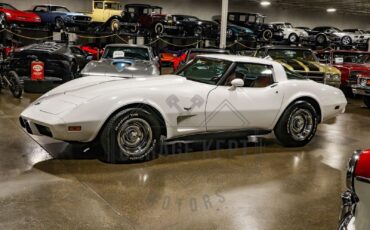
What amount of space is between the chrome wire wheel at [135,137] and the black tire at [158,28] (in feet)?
51.8

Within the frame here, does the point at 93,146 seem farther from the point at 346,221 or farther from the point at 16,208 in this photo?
the point at 346,221

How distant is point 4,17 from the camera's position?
1697 cm

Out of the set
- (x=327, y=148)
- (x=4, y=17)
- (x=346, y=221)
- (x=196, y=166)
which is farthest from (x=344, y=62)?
(x=4, y=17)

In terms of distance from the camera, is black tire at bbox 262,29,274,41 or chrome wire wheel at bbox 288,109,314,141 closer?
chrome wire wheel at bbox 288,109,314,141

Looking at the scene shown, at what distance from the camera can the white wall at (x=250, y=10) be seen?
24.2 metres

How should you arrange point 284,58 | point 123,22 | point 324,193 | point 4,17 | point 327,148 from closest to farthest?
point 324,193 → point 327,148 → point 284,58 → point 4,17 → point 123,22

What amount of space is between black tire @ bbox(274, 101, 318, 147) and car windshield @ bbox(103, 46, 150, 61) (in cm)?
498

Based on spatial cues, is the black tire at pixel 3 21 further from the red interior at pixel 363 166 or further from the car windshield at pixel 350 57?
the red interior at pixel 363 166

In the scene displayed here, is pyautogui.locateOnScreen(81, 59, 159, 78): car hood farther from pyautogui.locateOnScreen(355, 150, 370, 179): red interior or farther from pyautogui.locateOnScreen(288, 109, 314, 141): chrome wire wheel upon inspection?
pyautogui.locateOnScreen(355, 150, 370, 179): red interior

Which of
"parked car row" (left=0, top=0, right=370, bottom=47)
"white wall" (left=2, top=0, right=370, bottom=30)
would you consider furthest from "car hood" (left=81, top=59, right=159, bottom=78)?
"white wall" (left=2, top=0, right=370, bottom=30)

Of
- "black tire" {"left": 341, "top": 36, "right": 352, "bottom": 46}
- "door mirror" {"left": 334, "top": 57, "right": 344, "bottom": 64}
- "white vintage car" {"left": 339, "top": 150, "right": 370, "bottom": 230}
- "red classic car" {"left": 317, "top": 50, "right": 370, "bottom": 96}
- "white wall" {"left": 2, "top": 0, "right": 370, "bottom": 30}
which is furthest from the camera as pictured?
"black tire" {"left": 341, "top": 36, "right": 352, "bottom": 46}

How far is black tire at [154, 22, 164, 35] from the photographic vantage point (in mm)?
20016

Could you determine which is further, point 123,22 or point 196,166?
point 123,22

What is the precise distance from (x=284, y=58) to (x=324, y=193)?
7.86 meters
